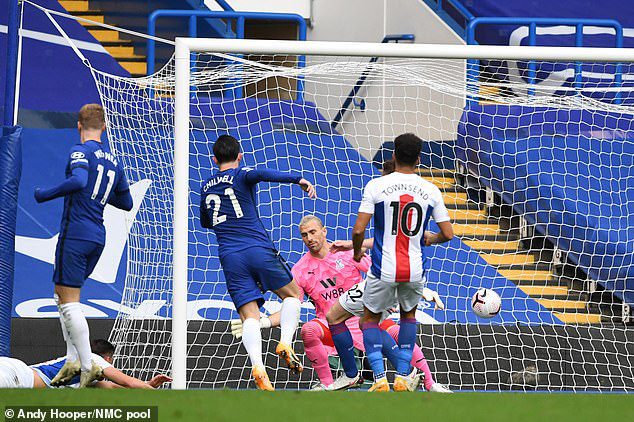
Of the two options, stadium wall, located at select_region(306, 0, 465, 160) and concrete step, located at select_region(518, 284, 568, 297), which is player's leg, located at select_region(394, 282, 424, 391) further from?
stadium wall, located at select_region(306, 0, 465, 160)

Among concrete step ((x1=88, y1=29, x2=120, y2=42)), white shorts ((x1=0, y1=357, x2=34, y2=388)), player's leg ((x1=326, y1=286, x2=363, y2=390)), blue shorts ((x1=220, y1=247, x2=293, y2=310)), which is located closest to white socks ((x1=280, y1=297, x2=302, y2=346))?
blue shorts ((x1=220, y1=247, x2=293, y2=310))

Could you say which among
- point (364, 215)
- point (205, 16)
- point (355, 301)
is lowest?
point (355, 301)

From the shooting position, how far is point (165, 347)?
762 cm

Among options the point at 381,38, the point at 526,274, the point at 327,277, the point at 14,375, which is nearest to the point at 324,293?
the point at 327,277

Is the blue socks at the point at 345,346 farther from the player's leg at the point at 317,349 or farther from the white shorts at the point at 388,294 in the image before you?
the white shorts at the point at 388,294

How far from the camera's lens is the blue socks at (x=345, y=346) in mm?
6324

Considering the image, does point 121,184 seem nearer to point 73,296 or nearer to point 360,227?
point 73,296

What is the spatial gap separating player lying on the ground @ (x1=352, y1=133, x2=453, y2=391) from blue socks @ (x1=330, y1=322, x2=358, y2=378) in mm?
647

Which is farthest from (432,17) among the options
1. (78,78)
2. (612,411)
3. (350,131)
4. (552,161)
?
(612,411)

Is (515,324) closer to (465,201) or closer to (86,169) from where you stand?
(465,201)

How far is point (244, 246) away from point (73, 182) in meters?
1.09

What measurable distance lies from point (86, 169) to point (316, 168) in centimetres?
334

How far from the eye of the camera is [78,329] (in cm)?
581

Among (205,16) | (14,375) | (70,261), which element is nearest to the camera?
(14,375)
